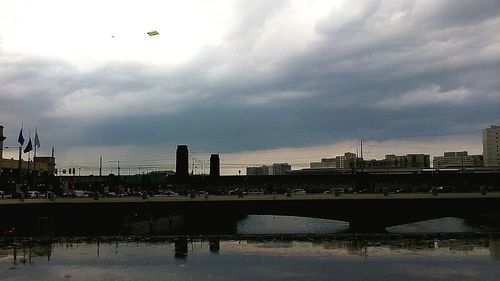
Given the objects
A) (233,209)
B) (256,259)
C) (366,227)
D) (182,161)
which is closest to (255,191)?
(182,161)

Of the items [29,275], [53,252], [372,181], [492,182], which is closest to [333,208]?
[53,252]

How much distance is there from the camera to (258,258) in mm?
33062

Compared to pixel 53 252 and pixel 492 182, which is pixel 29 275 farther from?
pixel 492 182

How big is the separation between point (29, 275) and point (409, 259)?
21.8 m

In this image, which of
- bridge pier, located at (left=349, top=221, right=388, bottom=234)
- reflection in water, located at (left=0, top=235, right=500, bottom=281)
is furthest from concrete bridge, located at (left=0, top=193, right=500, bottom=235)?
reflection in water, located at (left=0, top=235, right=500, bottom=281)

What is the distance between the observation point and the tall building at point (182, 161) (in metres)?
169

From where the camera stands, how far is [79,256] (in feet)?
114

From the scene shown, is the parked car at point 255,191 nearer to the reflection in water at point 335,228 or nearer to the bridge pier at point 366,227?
the reflection in water at point 335,228

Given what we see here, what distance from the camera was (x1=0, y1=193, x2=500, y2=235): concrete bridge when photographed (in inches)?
2511

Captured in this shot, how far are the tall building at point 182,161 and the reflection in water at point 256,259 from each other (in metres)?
125

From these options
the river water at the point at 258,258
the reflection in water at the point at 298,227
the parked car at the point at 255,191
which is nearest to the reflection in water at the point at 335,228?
the reflection in water at the point at 298,227

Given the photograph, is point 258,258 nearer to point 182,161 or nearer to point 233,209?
point 233,209

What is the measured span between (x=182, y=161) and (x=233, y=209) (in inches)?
4271

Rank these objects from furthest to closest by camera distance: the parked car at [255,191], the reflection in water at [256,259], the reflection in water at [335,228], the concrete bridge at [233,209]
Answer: the parked car at [255,191]
the reflection in water at [335,228]
the concrete bridge at [233,209]
the reflection in water at [256,259]
